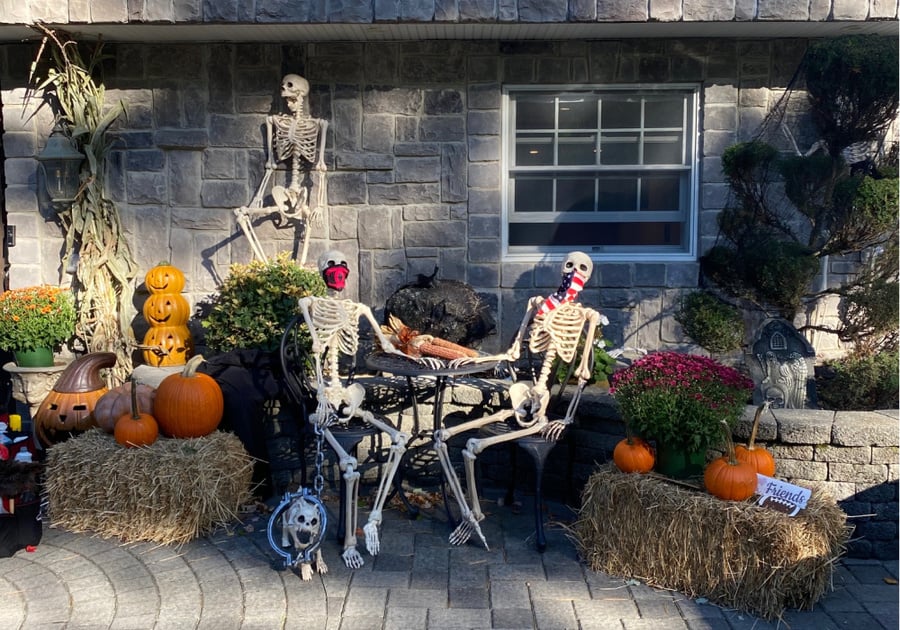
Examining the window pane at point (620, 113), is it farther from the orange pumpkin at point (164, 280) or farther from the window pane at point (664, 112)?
the orange pumpkin at point (164, 280)

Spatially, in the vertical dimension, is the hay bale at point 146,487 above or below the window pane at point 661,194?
below

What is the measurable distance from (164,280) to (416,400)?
204 centimetres

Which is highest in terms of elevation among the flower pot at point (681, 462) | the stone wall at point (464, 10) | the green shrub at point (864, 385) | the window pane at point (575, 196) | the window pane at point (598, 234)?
the stone wall at point (464, 10)

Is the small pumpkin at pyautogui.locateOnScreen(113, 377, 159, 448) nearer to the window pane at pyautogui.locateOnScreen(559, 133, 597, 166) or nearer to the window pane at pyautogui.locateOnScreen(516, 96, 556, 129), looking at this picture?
the window pane at pyautogui.locateOnScreen(516, 96, 556, 129)

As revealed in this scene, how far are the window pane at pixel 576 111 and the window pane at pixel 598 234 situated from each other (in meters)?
0.75

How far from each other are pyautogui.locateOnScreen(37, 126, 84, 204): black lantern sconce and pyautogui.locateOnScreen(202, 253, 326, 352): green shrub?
1.39 m

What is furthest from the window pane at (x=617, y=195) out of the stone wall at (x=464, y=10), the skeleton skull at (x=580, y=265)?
the skeleton skull at (x=580, y=265)

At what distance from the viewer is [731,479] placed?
4250 millimetres

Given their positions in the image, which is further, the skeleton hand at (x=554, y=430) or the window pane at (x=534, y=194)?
the window pane at (x=534, y=194)

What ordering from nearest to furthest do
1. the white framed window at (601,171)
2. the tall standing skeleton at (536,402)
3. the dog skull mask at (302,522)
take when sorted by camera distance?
the dog skull mask at (302,522) → the tall standing skeleton at (536,402) → the white framed window at (601,171)

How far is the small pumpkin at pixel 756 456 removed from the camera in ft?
14.6

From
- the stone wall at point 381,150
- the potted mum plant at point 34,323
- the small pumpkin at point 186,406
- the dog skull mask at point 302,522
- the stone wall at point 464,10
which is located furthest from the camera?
the stone wall at point 381,150

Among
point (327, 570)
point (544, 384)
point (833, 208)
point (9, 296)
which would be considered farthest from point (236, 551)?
point (833, 208)

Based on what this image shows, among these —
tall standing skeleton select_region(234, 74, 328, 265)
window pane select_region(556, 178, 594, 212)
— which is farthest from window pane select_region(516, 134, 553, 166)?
tall standing skeleton select_region(234, 74, 328, 265)
